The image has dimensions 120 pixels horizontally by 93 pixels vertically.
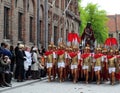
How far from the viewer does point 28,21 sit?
94.3 ft

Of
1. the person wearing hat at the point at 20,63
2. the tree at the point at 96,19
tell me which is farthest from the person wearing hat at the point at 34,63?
the tree at the point at 96,19

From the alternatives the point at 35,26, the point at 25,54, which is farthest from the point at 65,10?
the point at 25,54

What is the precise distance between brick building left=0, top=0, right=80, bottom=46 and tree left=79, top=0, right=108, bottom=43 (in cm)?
2278

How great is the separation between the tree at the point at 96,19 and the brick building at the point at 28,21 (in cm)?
2278

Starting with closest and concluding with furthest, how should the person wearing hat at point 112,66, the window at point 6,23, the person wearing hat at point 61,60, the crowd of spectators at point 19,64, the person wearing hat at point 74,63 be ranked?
the crowd of spectators at point 19,64 < the person wearing hat at point 112,66 < the person wearing hat at point 74,63 < the person wearing hat at point 61,60 < the window at point 6,23

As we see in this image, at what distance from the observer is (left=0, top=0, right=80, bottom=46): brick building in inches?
975

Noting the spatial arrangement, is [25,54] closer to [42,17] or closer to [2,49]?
[2,49]

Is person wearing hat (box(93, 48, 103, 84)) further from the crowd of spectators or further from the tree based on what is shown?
the tree

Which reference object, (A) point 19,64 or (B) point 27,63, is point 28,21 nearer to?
(B) point 27,63

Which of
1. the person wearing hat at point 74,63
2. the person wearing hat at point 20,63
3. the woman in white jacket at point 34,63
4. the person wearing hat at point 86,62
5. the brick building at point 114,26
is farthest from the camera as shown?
the brick building at point 114,26

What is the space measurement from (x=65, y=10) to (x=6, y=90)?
24.7m

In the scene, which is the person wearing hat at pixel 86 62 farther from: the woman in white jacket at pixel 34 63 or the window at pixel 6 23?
the window at pixel 6 23

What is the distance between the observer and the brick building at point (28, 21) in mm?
24766

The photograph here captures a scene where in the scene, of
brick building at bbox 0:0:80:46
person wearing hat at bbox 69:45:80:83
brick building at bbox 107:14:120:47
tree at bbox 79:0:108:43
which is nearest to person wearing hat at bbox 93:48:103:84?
person wearing hat at bbox 69:45:80:83
